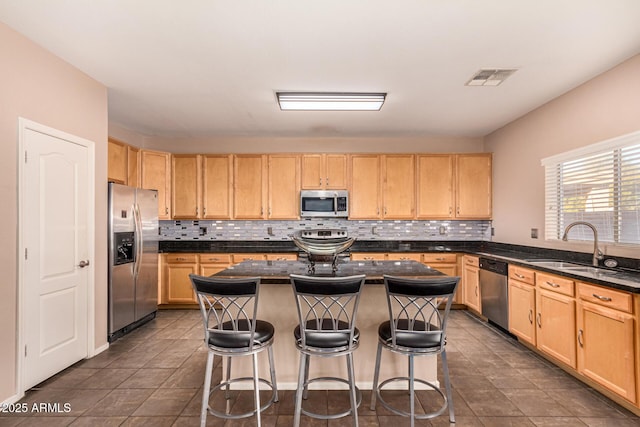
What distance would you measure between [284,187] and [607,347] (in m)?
4.14

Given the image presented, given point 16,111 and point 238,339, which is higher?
point 16,111

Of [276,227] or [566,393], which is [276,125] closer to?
[276,227]

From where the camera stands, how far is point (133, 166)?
4707 millimetres

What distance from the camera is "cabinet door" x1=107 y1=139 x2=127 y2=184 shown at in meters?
4.07

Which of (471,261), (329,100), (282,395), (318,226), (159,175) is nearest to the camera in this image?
(282,395)

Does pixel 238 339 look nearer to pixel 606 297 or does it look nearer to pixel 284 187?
pixel 606 297

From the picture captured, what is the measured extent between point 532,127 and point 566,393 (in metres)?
3.08

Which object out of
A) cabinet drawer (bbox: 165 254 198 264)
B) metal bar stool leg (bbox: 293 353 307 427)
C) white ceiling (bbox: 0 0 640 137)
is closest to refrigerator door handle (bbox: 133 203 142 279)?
cabinet drawer (bbox: 165 254 198 264)

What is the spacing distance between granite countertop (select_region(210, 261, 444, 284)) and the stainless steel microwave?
87.3 inches

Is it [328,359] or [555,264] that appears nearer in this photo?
[328,359]

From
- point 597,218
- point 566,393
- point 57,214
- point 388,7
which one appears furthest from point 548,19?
point 57,214

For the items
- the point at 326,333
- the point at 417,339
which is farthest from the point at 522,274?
the point at 326,333

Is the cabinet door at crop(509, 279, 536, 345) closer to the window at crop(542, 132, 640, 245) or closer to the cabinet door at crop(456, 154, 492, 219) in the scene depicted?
the window at crop(542, 132, 640, 245)

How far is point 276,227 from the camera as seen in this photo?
217 inches
